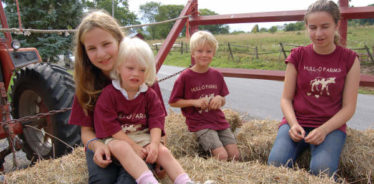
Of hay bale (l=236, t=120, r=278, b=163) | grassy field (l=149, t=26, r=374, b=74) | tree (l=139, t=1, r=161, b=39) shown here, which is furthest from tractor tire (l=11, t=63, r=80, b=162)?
tree (l=139, t=1, r=161, b=39)

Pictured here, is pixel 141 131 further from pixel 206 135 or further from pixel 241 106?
pixel 241 106

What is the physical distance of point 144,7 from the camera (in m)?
87.6

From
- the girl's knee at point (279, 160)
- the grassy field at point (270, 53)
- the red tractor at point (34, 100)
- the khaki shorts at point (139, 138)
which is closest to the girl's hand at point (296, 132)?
the girl's knee at point (279, 160)

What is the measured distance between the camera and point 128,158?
5.19 feet

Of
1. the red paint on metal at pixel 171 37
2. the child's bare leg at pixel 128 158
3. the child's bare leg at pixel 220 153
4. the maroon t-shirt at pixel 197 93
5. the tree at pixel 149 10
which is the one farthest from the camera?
the tree at pixel 149 10

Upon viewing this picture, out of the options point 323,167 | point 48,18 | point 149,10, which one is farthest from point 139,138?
point 149,10

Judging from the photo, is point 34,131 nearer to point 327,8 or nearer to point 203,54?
point 203,54

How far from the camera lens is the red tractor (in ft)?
9.15

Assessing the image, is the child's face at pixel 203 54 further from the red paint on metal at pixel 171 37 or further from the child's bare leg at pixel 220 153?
the red paint on metal at pixel 171 37

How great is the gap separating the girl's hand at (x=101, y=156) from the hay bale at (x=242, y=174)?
0.49 meters

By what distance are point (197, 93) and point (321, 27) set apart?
110 centimetres

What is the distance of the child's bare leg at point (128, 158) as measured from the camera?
5.10ft

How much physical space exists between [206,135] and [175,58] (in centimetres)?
2038

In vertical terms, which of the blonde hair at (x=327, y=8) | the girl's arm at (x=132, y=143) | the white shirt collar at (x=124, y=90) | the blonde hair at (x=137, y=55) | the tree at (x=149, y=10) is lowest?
the girl's arm at (x=132, y=143)
